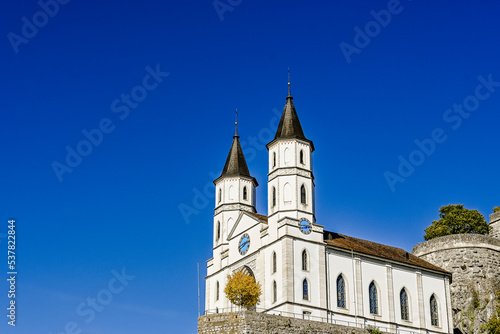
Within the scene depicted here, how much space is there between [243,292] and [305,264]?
6005 mm

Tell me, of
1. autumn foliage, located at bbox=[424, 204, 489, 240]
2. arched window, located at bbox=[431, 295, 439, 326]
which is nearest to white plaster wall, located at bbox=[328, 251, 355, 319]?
arched window, located at bbox=[431, 295, 439, 326]

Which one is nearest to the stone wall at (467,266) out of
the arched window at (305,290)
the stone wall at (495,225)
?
the stone wall at (495,225)

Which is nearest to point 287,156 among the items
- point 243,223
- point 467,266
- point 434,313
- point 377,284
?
point 243,223

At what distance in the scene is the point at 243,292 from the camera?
6375 centimetres

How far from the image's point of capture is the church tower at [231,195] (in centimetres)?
7569

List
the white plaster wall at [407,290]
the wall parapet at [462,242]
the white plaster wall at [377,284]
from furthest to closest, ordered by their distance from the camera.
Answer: the wall parapet at [462,242]
the white plaster wall at [407,290]
the white plaster wall at [377,284]

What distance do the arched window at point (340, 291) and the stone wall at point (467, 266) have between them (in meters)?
16.1

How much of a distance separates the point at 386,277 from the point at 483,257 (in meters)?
18.3

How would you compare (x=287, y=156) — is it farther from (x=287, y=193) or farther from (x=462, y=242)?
(x=462, y=242)

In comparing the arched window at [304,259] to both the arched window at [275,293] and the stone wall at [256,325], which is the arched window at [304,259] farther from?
the stone wall at [256,325]

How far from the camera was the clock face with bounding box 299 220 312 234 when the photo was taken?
219 ft

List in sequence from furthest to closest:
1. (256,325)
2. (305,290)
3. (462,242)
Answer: (462,242) < (305,290) < (256,325)

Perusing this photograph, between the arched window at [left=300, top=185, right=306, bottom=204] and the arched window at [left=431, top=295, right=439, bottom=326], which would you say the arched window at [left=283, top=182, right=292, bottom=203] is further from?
the arched window at [left=431, top=295, right=439, bottom=326]

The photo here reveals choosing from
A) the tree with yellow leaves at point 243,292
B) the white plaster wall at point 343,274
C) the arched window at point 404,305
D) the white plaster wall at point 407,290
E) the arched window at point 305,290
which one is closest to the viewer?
the tree with yellow leaves at point 243,292
